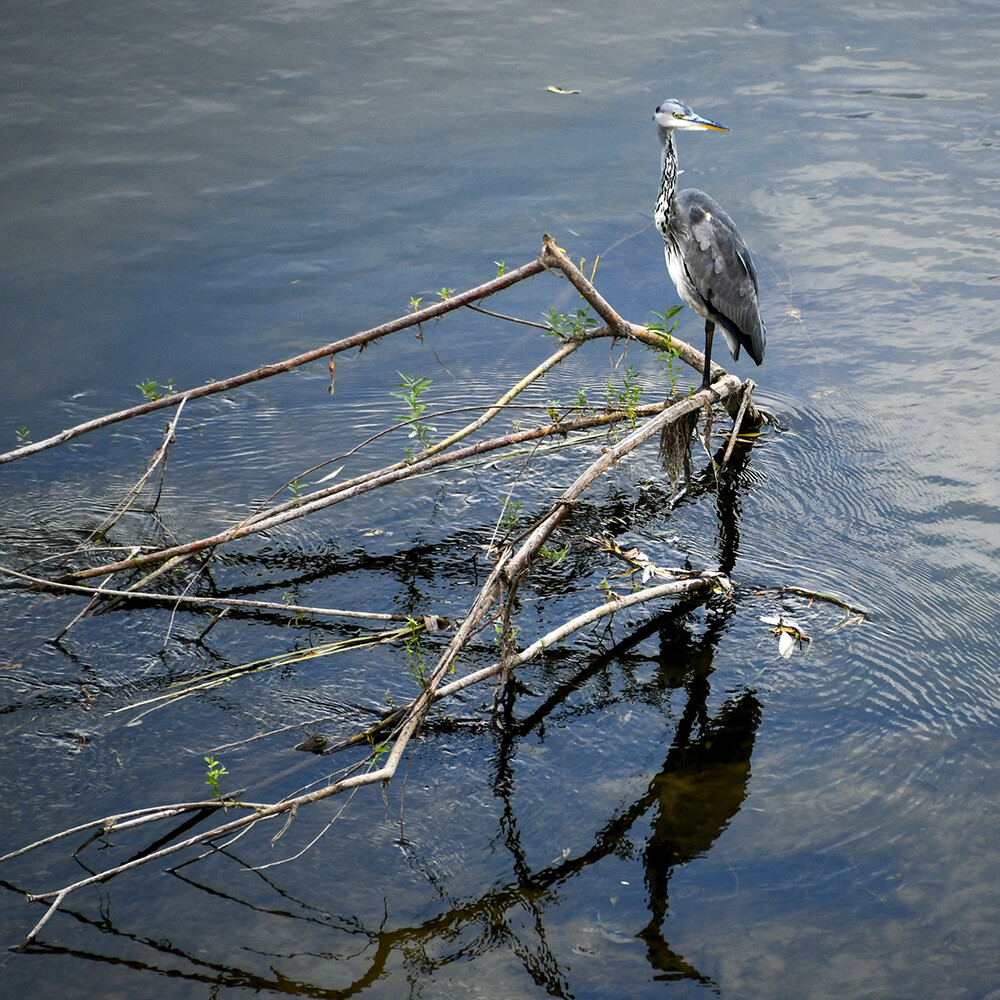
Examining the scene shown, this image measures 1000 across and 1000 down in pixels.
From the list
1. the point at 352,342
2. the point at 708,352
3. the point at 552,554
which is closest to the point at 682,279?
the point at 708,352

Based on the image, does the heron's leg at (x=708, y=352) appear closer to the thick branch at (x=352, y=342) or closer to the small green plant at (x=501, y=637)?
the thick branch at (x=352, y=342)

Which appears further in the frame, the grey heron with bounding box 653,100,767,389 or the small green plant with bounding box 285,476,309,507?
the grey heron with bounding box 653,100,767,389

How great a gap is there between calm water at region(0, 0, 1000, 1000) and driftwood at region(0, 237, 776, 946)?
17 cm

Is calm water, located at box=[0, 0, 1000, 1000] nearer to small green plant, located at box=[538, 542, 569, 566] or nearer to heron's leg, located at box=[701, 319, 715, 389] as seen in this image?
small green plant, located at box=[538, 542, 569, 566]

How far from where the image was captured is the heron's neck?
4.76 metres

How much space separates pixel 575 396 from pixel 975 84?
20.6 feet

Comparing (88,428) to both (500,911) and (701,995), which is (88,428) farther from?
(701,995)

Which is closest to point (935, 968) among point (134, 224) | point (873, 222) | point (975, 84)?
point (873, 222)

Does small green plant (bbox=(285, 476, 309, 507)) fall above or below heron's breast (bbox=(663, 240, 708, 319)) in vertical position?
below

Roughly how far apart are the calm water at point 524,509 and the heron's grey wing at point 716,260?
1.00 meters

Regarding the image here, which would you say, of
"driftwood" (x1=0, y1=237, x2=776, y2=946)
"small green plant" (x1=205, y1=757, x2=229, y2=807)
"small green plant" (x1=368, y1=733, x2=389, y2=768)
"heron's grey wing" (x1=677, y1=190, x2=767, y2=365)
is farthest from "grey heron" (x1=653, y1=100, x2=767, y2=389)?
"small green plant" (x1=205, y1=757, x2=229, y2=807)

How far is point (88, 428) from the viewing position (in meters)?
4.33

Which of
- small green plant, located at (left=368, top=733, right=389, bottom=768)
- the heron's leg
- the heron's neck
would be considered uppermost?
the heron's neck

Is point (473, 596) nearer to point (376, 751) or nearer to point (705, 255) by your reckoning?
point (376, 751)
